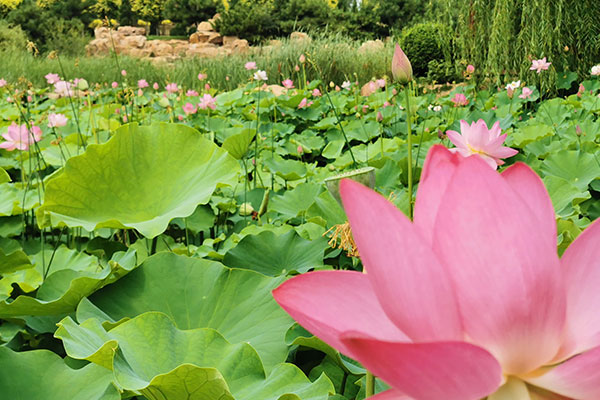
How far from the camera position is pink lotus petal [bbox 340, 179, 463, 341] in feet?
0.65

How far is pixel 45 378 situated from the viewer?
0.50 m

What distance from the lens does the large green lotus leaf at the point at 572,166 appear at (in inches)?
55.5

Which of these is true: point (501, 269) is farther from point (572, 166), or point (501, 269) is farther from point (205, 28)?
point (205, 28)

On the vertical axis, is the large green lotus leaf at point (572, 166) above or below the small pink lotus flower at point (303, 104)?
above

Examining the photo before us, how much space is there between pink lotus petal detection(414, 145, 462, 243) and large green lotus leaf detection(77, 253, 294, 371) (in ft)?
1.39

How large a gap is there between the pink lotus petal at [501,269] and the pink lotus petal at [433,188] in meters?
0.02

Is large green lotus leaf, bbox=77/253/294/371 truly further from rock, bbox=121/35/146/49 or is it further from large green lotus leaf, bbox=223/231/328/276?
rock, bbox=121/35/146/49

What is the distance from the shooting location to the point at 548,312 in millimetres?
203

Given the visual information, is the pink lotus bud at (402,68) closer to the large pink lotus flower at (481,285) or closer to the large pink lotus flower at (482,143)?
the large pink lotus flower at (482,143)

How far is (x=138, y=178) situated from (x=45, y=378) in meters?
0.54

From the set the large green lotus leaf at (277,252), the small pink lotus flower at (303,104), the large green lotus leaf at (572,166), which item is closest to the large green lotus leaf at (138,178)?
the large green lotus leaf at (277,252)

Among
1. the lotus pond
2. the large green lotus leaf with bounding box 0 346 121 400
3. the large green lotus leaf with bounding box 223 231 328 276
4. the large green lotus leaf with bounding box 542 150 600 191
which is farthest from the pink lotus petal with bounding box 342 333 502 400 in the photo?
the large green lotus leaf with bounding box 542 150 600 191

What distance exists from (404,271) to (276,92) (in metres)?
4.31

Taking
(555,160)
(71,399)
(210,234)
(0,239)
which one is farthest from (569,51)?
(71,399)
